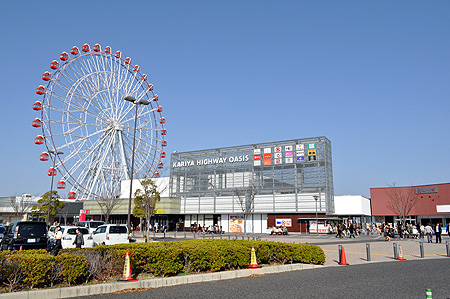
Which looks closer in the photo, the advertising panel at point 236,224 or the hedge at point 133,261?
the hedge at point 133,261

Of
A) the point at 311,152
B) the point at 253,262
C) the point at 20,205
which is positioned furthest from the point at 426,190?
the point at 20,205

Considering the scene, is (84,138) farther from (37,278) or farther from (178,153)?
(37,278)

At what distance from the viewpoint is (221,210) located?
176 ft

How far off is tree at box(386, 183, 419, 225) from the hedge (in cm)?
4712

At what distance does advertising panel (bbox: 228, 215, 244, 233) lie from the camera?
51625 millimetres

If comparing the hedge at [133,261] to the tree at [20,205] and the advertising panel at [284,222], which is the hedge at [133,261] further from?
the tree at [20,205]

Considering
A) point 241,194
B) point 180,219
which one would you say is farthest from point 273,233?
point 180,219

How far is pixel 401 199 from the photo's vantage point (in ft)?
188

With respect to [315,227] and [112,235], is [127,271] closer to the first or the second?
[112,235]

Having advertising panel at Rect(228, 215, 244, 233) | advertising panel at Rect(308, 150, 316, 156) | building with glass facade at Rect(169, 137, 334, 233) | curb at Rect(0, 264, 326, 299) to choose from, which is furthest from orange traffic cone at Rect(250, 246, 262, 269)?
advertising panel at Rect(228, 215, 244, 233)

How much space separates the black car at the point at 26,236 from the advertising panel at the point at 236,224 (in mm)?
36504

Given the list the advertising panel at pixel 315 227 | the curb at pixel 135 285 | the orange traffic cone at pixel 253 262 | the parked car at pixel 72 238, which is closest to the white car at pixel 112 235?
the parked car at pixel 72 238

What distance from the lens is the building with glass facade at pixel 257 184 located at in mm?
48094

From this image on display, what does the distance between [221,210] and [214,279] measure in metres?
42.4
